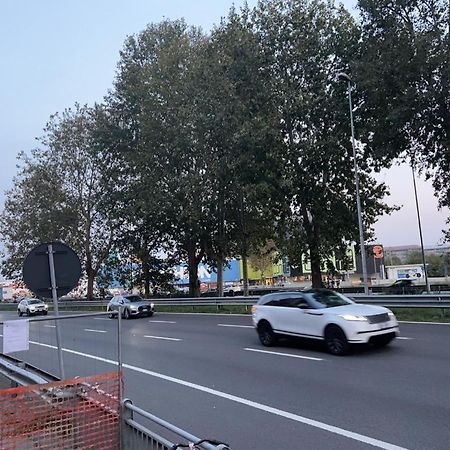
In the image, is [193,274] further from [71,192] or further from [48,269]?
[48,269]

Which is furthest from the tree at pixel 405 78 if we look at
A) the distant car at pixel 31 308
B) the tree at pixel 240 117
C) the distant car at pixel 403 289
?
the distant car at pixel 31 308

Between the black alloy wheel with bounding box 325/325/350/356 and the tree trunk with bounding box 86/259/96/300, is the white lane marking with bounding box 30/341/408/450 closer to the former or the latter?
the black alloy wheel with bounding box 325/325/350/356

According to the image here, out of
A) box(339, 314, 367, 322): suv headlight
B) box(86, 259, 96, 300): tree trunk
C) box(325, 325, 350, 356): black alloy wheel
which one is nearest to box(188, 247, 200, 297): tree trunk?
box(86, 259, 96, 300): tree trunk

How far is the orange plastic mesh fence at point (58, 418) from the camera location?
190 inches

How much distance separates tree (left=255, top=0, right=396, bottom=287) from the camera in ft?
94.7

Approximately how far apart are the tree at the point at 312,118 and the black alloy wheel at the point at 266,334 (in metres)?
14.7

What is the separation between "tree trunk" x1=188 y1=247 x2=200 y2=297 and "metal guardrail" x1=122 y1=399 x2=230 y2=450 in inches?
1350

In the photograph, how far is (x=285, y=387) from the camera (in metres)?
8.85

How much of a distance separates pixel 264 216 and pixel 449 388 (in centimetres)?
2418

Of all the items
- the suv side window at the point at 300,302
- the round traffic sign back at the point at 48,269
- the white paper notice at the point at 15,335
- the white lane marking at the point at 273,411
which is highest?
the round traffic sign back at the point at 48,269

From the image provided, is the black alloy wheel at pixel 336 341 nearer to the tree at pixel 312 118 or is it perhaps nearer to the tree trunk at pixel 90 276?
the tree at pixel 312 118

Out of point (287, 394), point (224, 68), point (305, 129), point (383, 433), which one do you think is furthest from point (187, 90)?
point (383, 433)

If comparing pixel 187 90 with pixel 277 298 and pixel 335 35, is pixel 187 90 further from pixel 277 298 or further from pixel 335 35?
pixel 277 298

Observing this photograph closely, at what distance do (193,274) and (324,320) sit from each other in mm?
28411
